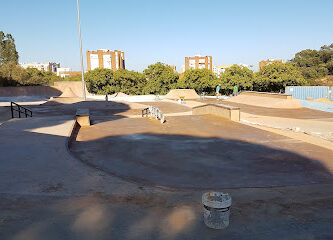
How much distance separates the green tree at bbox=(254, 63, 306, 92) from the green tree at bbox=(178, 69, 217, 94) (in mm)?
8589

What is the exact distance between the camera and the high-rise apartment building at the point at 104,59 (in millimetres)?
142250

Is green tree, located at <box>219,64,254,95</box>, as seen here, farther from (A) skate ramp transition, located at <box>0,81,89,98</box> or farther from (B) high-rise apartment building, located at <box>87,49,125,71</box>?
(B) high-rise apartment building, located at <box>87,49,125,71</box>

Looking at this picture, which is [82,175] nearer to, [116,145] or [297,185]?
[116,145]

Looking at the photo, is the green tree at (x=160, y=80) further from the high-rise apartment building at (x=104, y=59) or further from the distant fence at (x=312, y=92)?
the high-rise apartment building at (x=104, y=59)

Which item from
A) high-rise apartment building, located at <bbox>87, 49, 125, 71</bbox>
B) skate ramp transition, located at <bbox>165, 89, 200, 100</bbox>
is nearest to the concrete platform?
skate ramp transition, located at <bbox>165, 89, 200, 100</bbox>

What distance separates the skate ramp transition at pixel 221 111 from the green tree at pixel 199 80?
3295 centimetres

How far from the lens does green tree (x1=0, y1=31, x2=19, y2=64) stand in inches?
2329

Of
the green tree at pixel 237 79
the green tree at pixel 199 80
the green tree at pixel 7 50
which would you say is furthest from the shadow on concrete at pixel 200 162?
the green tree at pixel 7 50

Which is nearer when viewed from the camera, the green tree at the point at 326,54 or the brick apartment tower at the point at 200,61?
the green tree at the point at 326,54

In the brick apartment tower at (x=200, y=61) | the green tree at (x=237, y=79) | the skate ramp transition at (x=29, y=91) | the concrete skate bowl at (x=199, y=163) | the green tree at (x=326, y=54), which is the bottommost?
the concrete skate bowl at (x=199, y=163)

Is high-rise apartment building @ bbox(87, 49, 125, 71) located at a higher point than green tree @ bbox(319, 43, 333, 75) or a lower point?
higher

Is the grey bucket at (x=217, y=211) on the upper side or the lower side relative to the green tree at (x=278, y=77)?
lower

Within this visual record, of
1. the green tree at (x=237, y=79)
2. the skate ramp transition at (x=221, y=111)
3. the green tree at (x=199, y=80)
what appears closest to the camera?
the skate ramp transition at (x=221, y=111)

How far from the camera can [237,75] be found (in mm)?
47156
